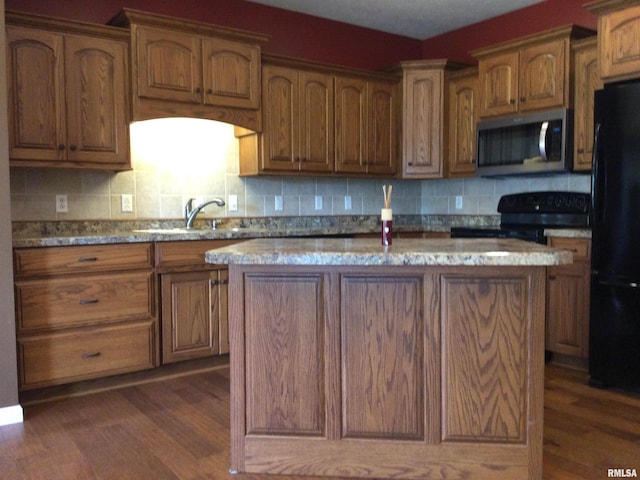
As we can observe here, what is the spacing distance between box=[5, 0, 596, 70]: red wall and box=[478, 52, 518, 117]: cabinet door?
1.63 feet

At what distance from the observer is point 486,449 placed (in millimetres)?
2156

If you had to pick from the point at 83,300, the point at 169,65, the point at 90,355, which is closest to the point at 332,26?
the point at 169,65

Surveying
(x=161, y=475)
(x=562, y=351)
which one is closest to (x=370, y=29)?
(x=562, y=351)

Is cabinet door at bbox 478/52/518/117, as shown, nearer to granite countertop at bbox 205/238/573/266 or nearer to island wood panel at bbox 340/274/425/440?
granite countertop at bbox 205/238/573/266

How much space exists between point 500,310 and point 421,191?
3474 millimetres

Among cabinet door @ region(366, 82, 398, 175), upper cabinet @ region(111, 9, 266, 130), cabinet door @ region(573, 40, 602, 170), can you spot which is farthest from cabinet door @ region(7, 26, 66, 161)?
cabinet door @ region(573, 40, 602, 170)

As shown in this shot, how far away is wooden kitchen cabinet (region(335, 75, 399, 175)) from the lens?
461 centimetres

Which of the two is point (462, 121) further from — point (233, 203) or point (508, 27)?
point (233, 203)

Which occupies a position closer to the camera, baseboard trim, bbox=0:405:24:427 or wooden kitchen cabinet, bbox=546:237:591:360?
baseboard trim, bbox=0:405:24:427

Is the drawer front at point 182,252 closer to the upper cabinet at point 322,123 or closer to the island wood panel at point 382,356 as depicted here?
the upper cabinet at point 322,123

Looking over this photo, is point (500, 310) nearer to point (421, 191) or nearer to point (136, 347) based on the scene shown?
point (136, 347)

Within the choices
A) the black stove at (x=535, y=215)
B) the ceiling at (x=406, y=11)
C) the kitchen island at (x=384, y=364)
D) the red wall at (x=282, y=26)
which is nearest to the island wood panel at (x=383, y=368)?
the kitchen island at (x=384, y=364)

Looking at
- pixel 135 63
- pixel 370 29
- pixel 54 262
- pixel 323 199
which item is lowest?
pixel 54 262

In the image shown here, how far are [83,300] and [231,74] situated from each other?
5.88 feet
